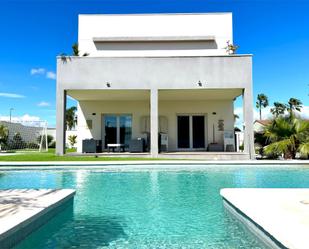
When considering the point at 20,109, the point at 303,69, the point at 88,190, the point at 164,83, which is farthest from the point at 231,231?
the point at 20,109

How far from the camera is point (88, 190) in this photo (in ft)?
27.0

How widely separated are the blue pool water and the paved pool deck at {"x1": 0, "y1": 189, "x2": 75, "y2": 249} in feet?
0.47

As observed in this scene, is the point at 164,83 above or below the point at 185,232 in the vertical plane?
above

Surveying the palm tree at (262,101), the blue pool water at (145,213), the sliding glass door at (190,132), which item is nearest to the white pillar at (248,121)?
the sliding glass door at (190,132)

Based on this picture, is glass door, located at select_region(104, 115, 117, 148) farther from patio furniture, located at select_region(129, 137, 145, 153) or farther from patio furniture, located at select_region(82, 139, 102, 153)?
patio furniture, located at select_region(129, 137, 145, 153)

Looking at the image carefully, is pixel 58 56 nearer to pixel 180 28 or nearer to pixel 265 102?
pixel 180 28

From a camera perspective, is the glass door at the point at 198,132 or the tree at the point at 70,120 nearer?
the glass door at the point at 198,132

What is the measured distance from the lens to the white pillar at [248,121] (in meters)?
16.5

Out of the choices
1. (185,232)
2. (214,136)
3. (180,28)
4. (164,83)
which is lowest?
(185,232)

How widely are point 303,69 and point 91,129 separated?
1770cm

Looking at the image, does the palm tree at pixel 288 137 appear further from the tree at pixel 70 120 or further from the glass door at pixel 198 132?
the tree at pixel 70 120

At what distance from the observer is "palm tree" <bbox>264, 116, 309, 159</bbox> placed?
16.8m

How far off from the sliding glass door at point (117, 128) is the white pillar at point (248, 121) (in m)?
7.88

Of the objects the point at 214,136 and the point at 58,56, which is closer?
the point at 58,56
